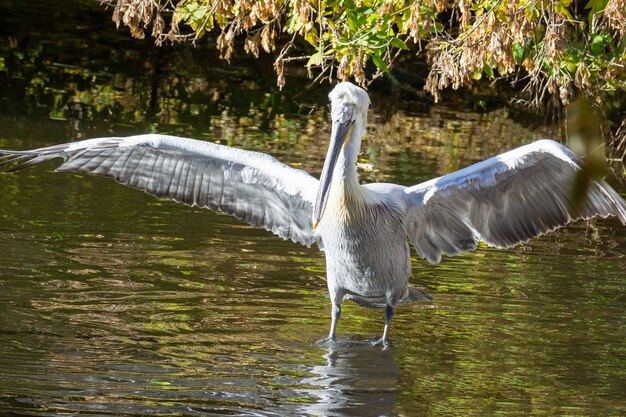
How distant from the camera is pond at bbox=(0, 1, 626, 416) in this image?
5.20 meters

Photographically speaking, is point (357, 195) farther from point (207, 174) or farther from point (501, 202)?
point (207, 174)

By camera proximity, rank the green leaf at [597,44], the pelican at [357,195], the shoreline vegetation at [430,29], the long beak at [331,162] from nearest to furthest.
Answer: the long beak at [331,162] < the pelican at [357,195] < the shoreline vegetation at [430,29] < the green leaf at [597,44]

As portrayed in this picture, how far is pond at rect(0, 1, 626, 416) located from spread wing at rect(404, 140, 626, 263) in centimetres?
54

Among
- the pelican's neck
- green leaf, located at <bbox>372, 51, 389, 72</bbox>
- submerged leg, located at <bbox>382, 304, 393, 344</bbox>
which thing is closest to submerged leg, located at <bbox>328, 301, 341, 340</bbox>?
submerged leg, located at <bbox>382, 304, 393, 344</bbox>

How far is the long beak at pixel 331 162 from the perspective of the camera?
5.84 m

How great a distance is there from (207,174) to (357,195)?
106 centimetres

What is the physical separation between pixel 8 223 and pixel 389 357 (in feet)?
12.3

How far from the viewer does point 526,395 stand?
5.38 metres

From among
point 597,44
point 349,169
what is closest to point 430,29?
point 597,44

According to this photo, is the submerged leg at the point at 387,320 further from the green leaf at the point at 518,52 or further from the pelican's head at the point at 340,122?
the green leaf at the point at 518,52

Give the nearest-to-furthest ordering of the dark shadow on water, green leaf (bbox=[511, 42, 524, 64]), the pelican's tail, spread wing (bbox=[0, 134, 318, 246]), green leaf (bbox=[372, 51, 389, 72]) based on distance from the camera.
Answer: the dark shadow on water
spread wing (bbox=[0, 134, 318, 246])
the pelican's tail
green leaf (bbox=[372, 51, 389, 72])
green leaf (bbox=[511, 42, 524, 64])

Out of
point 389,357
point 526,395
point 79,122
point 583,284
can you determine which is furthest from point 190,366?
point 79,122

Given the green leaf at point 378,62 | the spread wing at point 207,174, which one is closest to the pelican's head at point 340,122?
the spread wing at point 207,174

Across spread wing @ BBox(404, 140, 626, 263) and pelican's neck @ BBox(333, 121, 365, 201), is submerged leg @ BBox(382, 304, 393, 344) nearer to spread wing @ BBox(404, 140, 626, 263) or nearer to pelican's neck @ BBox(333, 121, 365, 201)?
spread wing @ BBox(404, 140, 626, 263)
